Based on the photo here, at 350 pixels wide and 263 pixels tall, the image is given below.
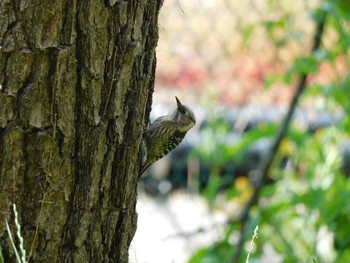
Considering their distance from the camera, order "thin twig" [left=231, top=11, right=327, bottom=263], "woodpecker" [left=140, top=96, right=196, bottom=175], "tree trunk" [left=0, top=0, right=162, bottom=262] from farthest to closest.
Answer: "thin twig" [left=231, top=11, right=327, bottom=263], "woodpecker" [left=140, top=96, right=196, bottom=175], "tree trunk" [left=0, top=0, right=162, bottom=262]

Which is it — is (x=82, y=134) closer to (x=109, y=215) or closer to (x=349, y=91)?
(x=109, y=215)

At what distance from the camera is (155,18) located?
238 cm

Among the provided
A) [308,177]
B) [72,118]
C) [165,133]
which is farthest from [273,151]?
[72,118]

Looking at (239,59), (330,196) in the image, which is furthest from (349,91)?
(239,59)

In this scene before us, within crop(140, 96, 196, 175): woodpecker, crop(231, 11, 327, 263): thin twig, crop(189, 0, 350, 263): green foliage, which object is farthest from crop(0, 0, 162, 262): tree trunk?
crop(231, 11, 327, 263): thin twig

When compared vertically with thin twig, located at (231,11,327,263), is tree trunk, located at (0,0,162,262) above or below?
below

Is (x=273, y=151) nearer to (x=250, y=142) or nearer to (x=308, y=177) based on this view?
(x=250, y=142)

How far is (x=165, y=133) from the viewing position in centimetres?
314

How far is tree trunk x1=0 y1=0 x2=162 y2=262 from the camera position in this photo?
213cm

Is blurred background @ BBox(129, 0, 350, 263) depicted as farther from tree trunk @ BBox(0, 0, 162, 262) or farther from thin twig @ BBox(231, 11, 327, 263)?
tree trunk @ BBox(0, 0, 162, 262)

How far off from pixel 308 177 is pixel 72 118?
232 centimetres

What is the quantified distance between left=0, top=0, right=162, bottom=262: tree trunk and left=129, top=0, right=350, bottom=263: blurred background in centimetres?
19

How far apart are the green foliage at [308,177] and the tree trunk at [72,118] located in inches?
71.3

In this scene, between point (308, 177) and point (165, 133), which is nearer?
point (165, 133)
